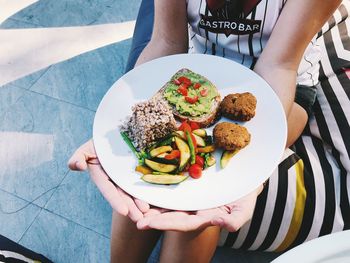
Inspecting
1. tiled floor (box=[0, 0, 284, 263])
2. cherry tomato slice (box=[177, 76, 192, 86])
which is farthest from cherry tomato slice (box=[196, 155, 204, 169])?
tiled floor (box=[0, 0, 284, 263])

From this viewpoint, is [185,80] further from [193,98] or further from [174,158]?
[174,158]

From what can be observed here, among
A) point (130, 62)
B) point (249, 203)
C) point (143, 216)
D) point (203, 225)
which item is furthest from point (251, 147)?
point (130, 62)

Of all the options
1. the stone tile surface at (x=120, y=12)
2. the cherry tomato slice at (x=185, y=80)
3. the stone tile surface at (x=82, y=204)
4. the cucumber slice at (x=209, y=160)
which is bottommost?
the stone tile surface at (x=82, y=204)

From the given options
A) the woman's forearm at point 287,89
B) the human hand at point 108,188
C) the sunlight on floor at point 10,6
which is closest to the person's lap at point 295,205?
the woman's forearm at point 287,89

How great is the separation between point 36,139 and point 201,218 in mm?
1570

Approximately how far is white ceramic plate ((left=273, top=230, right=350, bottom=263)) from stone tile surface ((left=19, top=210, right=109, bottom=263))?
124 cm

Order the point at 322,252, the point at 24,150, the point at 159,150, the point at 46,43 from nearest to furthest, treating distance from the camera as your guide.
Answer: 1. the point at 322,252
2. the point at 159,150
3. the point at 24,150
4. the point at 46,43

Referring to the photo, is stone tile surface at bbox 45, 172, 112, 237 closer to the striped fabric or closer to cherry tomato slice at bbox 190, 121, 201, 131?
the striped fabric

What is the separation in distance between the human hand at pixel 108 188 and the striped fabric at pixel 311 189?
60cm

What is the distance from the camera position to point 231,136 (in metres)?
1.41

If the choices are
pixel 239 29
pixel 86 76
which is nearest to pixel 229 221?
pixel 239 29

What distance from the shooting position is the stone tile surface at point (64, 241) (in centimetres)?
201

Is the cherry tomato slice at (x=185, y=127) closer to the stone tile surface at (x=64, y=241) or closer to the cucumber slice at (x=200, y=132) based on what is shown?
the cucumber slice at (x=200, y=132)

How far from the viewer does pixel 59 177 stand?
232 centimetres
